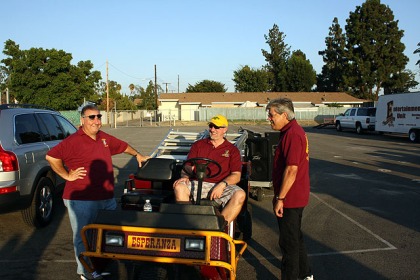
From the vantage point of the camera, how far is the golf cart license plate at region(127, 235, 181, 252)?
11.2 ft

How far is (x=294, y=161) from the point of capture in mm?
3766

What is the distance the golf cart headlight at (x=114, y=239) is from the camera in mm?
3520

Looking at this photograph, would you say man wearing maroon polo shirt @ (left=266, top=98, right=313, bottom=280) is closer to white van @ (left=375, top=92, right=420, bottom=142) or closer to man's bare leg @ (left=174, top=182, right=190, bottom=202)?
man's bare leg @ (left=174, top=182, right=190, bottom=202)

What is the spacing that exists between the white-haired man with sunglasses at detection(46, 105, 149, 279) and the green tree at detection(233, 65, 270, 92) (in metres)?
72.1

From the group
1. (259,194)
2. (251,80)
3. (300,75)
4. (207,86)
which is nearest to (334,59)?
(300,75)

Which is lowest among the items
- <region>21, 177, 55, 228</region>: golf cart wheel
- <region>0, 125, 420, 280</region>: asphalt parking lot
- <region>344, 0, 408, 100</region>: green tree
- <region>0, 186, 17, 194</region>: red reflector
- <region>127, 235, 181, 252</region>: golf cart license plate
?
<region>0, 125, 420, 280</region>: asphalt parking lot

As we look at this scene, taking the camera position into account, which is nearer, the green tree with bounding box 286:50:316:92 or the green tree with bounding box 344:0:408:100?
the green tree with bounding box 344:0:408:100

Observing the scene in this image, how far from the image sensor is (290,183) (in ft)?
12.5

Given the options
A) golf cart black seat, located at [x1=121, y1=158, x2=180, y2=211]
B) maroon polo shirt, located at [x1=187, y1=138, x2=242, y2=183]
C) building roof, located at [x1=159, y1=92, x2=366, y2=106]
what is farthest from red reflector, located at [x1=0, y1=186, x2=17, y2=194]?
building roof, located at [x1=159, y1=92, x2=366, y2=106]

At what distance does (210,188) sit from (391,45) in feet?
204

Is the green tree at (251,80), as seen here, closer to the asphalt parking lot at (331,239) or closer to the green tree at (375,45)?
the green tree at (375,45)

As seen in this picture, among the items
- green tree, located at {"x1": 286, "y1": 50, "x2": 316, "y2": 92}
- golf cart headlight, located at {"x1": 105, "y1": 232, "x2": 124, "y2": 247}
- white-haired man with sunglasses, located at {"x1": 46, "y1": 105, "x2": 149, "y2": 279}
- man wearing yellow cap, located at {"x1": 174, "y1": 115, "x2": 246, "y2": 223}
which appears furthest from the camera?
green tree, located at {"x1": 286, "y1": 50, "x2": 316, "y2": 92}

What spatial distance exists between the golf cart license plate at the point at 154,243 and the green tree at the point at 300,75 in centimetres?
7108

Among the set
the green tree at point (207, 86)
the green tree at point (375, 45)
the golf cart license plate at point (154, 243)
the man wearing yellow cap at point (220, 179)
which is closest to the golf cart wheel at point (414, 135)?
the man wearing yellow cap at point (220, 179)
